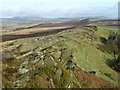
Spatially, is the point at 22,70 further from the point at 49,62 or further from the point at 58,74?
the point at 58,74

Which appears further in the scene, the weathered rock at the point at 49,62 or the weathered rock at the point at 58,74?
the weathered rock at the point at 49,62

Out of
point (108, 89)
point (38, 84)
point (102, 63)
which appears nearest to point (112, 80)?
point (108, 89)

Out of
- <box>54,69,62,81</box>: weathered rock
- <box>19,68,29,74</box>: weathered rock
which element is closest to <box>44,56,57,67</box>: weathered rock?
<box>54,69,62,81</box>: weathered rock

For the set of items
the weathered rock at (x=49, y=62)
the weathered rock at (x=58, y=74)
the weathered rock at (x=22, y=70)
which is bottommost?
the weathered rock at (x=58, y=74)

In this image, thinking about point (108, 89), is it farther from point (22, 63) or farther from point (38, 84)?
point (22, 63)

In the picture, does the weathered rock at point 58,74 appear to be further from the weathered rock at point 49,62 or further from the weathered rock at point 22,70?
the weathered rock at point 22,70

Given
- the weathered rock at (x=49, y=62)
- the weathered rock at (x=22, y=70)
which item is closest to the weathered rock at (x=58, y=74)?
the weathered rock at (x=49, y=62)

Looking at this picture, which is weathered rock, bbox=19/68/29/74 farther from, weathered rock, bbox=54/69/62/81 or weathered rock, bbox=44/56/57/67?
weathered rock, bbox=54/69/62/81

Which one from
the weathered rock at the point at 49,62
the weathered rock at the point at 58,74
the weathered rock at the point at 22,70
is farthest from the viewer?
the weathered rock at the point at 49,62

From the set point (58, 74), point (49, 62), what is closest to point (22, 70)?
point (49, 62)

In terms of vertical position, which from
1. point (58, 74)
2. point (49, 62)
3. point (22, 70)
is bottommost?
point (58, 74)

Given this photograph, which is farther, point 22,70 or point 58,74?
point 58,74
